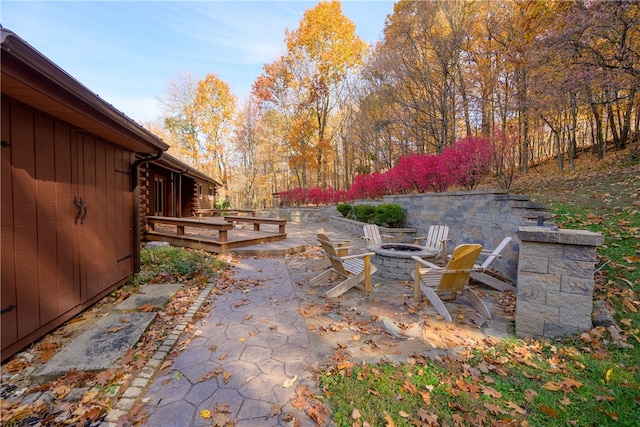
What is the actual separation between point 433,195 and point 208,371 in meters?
6.48

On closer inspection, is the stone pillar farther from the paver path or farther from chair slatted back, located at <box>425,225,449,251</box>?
chair slatted back, located at <box>425,225,449,251</box>

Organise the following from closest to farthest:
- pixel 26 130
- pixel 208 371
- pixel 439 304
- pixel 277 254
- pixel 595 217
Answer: pixel 208 371, pixel 26 130, pixel 439 304, pixel 595 217, pixel 277 254

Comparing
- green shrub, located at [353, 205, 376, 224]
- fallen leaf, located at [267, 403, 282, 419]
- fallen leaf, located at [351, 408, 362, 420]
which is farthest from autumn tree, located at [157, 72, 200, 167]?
fallen leaf, located at [351, 408, 362, 420]

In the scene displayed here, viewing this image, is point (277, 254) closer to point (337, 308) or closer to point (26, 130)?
point (337, 308)

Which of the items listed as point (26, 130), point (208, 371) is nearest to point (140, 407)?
point (208, 371)

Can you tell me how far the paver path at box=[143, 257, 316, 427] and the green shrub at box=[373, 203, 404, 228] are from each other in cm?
541

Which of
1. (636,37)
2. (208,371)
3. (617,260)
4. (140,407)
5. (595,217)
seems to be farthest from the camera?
(636,37)

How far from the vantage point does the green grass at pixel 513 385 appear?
1.67 metres

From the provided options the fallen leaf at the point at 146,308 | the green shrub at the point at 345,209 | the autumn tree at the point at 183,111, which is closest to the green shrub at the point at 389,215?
the green shrub at the point at 345,209

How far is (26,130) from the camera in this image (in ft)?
7.55

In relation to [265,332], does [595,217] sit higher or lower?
Result: higher

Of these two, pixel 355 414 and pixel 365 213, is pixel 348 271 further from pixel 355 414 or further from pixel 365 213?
pixel 365 213

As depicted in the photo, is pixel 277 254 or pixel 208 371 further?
pixel 277 254

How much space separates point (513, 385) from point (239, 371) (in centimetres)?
212
